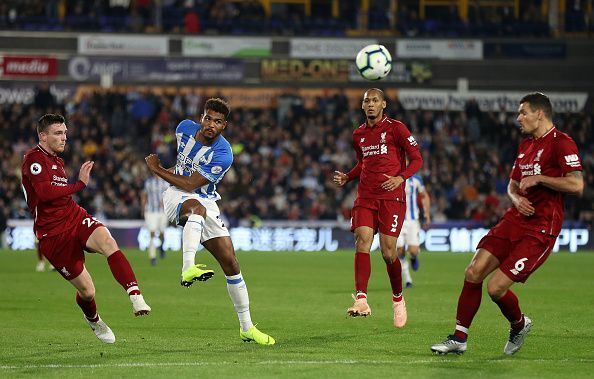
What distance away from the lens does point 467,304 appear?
1006 centimetres

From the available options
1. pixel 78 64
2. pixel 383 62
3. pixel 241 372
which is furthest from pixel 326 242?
pixel 241 372

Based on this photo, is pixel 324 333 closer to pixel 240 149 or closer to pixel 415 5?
pixel 240 149

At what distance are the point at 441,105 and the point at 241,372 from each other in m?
32.7

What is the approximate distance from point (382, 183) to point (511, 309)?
3082 millimetres

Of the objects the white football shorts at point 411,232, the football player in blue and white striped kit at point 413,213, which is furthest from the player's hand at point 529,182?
the white football shorts at point 411,232

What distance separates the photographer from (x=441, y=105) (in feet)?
134

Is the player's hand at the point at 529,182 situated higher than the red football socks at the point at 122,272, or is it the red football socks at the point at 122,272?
the player's hand at the point at 529,182

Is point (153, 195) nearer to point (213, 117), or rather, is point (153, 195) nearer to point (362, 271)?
point (362, 271)

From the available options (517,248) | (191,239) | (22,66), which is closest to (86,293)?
(191,239)

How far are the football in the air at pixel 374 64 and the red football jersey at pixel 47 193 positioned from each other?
5.26 meters

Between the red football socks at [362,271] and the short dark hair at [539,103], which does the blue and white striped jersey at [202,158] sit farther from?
the short dark hair at [539,103]

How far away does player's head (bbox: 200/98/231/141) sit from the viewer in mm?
10906

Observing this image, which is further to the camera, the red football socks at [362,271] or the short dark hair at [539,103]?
the red football socks at [362,271]

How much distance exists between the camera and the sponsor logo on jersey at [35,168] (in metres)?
10.6
